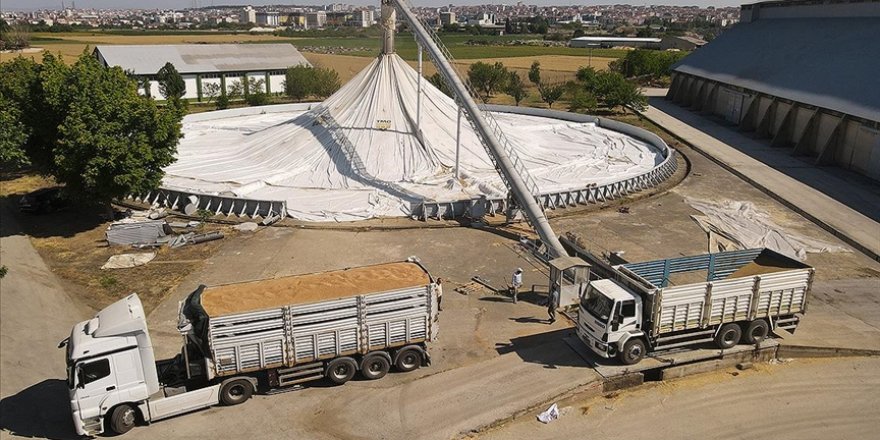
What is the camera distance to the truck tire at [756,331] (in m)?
19.2

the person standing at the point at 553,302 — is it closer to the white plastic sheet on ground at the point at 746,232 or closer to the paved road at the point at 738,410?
the paved road at the point at 738,410

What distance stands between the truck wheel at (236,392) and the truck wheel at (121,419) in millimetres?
2140

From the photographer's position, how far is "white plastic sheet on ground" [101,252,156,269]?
1007 inches

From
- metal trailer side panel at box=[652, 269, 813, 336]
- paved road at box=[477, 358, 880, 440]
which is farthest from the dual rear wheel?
paved road at box=[477, 358, 880, 440]

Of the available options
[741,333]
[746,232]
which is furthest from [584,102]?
[741,333]

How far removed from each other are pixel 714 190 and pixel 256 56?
2289 inches

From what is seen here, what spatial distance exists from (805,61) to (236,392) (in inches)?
1981

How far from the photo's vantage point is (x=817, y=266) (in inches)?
1048

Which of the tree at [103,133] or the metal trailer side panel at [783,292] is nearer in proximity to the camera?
the metal trailer side panel at [783,292]

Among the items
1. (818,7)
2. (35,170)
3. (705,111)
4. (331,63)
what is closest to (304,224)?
(35,170)

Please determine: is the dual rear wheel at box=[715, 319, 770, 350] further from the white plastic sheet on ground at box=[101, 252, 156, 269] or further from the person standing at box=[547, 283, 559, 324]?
the white plastic sheet on ground at box=[101, 252, 156, 269]

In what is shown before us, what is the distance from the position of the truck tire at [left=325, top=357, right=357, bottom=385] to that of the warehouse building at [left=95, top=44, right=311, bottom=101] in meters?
59.4

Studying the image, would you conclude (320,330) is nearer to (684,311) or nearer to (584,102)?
(684,311)

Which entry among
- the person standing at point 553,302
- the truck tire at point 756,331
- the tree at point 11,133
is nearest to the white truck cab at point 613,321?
the person standing at point 553,302
